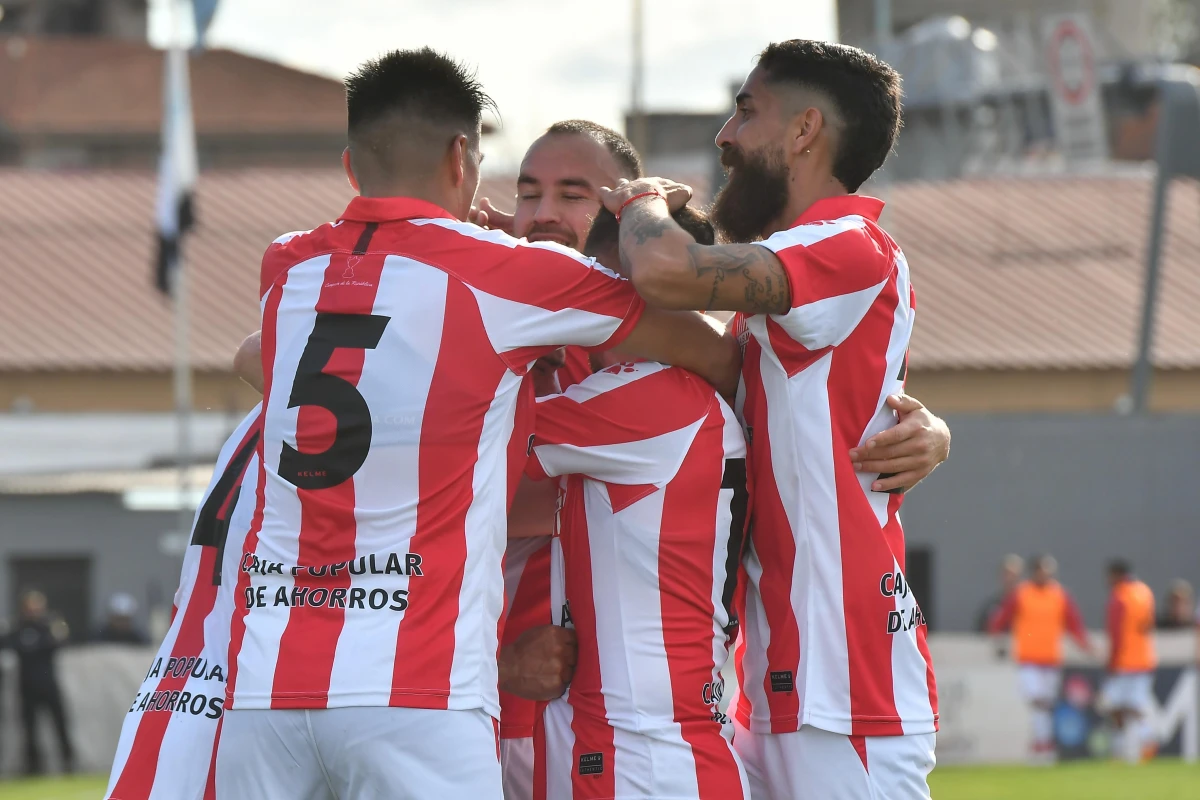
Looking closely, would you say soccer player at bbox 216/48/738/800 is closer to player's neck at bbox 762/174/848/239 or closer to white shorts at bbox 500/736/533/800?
white shorts at bbox 500/736/533/800

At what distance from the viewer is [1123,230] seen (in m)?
32.5

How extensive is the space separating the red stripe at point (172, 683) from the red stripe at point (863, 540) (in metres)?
1.43

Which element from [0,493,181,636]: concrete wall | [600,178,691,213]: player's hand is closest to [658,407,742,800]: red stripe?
[600,178,691,213]: player's hand

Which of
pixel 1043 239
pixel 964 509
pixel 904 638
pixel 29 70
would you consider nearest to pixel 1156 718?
pixel 964 509

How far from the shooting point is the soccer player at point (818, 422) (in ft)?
11.8

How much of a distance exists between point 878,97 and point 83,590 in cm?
2471

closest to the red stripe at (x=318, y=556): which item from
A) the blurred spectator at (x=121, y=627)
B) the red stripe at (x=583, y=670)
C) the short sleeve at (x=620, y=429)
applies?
the short sleeve at (x=620, y=429)

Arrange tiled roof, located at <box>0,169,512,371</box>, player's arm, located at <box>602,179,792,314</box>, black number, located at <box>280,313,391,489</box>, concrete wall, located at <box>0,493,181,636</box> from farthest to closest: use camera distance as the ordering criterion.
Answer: tiled roof, located at <box>0,169,512,371</box> < concrete wall, located at <box>0,493,181,636</box> < player's arm, located at <box>602,179,792,314</box> < black number, located at <box>280,313,391,489</box>

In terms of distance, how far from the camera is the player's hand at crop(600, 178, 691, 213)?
12.3 feet

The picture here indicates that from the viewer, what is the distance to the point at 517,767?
12.6ft

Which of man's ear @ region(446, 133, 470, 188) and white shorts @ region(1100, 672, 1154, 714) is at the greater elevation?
man's ear @ region(446, 133, 470, 188)

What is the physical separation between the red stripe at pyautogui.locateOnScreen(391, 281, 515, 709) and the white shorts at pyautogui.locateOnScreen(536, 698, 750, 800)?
1.57 feet

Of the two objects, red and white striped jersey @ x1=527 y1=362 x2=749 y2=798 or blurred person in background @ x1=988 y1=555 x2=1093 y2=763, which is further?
blurred person in background @ x1=988 y1=555 x2=1093 y2=763

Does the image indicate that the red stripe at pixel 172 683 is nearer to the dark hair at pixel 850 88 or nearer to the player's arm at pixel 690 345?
the player's arm at pixel 690 345
